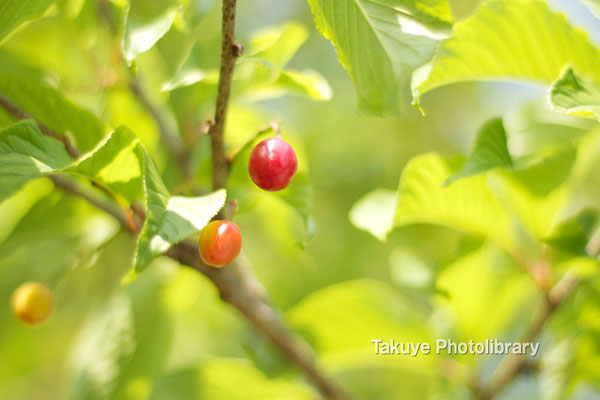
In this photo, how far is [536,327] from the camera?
1.22 metres

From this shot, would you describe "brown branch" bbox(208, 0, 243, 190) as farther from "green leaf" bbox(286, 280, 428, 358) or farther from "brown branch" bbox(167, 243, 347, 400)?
"green leaf" bbox(286, 280, 428, 358)

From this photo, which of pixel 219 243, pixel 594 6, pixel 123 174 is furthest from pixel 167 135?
pixel 594 6

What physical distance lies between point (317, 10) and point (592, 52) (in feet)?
1.54

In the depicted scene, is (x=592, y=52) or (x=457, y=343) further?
(x=457, y=343)

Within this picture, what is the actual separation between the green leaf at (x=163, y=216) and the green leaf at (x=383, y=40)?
0.24 meters

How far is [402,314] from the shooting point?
134 centimetres

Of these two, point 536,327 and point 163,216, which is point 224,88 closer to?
point 163,216

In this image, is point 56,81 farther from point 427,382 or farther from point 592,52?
point 427,382

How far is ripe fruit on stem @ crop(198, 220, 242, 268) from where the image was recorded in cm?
78

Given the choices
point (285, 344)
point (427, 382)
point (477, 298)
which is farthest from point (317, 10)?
point (427, 382)

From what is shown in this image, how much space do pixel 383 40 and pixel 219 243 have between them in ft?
1.12

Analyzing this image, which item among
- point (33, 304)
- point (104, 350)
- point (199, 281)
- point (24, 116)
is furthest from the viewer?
point (199, 281)

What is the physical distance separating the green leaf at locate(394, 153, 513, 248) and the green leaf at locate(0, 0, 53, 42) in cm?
60

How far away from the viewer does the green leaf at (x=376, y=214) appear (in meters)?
1.01
